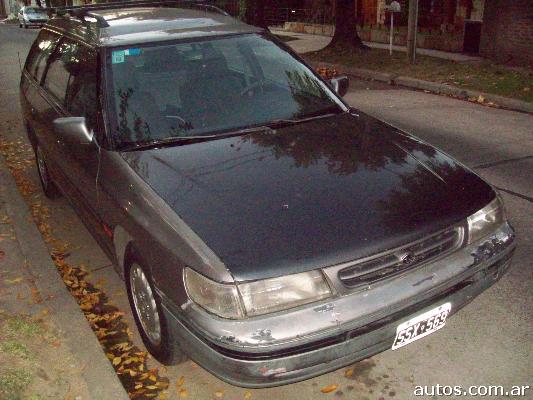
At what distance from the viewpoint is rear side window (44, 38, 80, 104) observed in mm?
4531

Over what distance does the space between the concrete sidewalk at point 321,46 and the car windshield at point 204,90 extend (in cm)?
1096

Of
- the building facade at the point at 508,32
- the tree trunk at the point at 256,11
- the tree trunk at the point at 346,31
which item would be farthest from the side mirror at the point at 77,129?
the tree trunk at the point at 256,11

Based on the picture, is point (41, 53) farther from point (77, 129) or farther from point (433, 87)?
point (433, 87)

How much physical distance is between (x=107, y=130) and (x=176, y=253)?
4.05 feet

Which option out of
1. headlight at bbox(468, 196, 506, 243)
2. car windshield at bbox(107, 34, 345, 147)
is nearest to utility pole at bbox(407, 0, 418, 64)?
car windshield at bbox(107, 34, 345, 147)

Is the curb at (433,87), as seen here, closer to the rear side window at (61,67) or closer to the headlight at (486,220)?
the headlight at (486,220)

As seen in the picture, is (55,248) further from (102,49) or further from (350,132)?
(350,132)

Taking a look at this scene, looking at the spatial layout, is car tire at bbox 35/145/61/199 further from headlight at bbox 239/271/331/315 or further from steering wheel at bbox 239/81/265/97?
headlight at bbox 239/271/331/315

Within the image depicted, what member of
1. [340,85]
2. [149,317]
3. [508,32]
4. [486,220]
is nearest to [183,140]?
[149,317]

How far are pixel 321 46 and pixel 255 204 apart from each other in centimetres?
1713

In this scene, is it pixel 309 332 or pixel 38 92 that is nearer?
pixel 309 332

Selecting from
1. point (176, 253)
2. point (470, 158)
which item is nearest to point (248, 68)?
point (176, 253)

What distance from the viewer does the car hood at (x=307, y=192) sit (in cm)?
258

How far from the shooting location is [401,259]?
269cm
